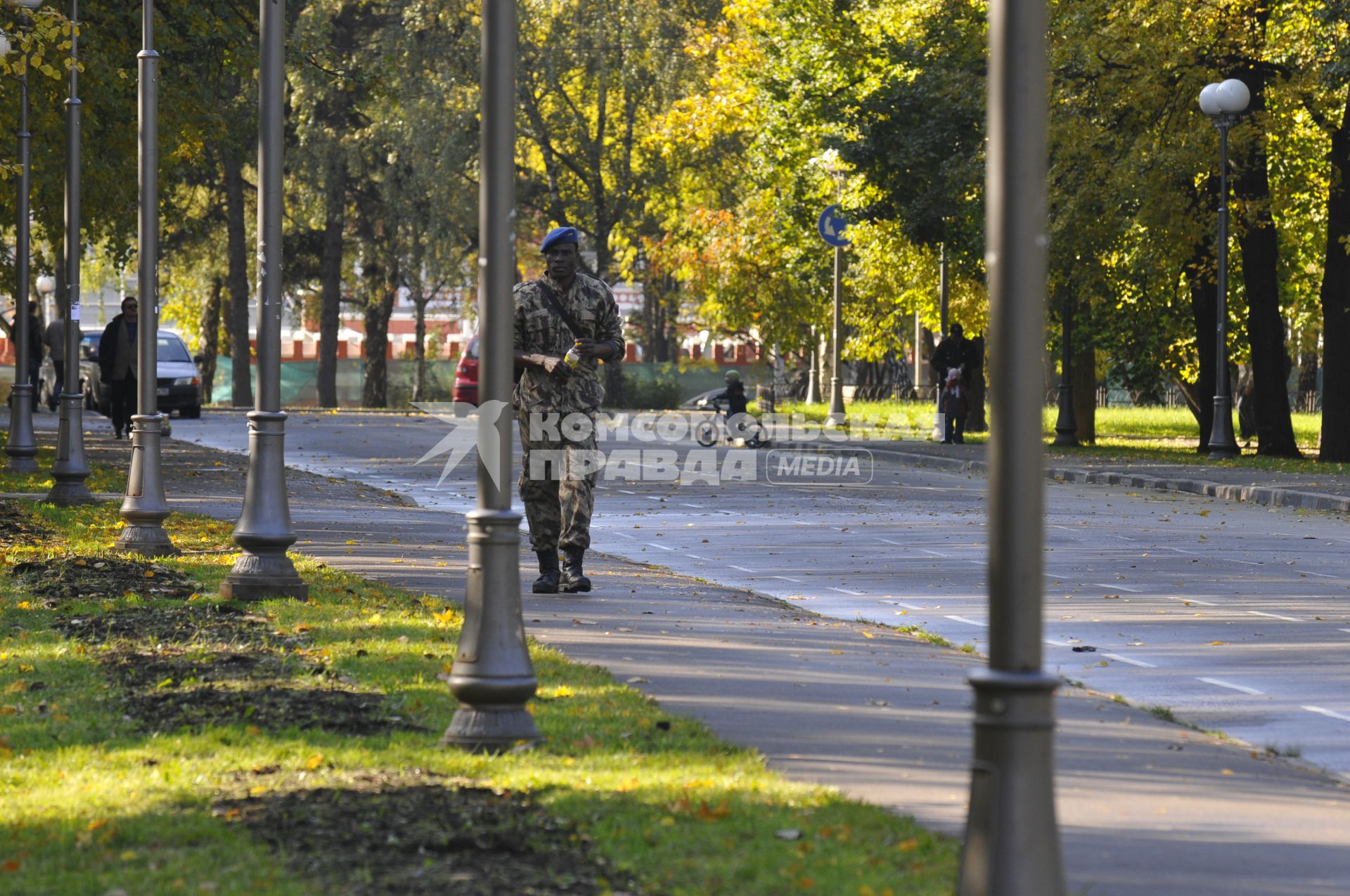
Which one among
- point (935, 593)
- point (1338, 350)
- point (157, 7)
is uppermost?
point (157, 7)

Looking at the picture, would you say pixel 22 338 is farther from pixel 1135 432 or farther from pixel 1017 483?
pixel 1135 432

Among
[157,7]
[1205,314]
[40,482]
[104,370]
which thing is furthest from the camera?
[1205,314]

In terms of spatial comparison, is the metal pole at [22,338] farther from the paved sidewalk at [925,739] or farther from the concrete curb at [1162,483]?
the concrete curb at [1162,483]

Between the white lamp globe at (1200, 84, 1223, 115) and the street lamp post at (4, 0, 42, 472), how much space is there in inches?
567

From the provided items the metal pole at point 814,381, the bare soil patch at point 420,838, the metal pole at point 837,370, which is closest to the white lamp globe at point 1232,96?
the metal pole at point 837,370

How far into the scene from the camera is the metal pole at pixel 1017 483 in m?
4.44

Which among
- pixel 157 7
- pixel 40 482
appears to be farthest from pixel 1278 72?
pixel 40 482

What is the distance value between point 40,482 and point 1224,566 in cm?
1260

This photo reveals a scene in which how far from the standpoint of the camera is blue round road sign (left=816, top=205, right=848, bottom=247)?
3556 centimetres

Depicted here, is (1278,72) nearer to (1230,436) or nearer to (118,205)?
(1230,436)

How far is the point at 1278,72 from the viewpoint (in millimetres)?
28766

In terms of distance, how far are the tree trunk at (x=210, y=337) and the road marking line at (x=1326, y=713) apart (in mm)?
52796

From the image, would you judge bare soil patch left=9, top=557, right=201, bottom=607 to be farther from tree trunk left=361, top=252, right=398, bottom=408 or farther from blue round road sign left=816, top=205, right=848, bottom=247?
tree trunk left=361, top=252, right=398, bottom=408

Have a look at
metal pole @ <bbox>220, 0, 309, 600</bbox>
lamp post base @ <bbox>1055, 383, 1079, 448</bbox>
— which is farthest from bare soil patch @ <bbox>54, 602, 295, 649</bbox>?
lamp post base @ <bbox>1055, 383, 1079, 448</bbox>
